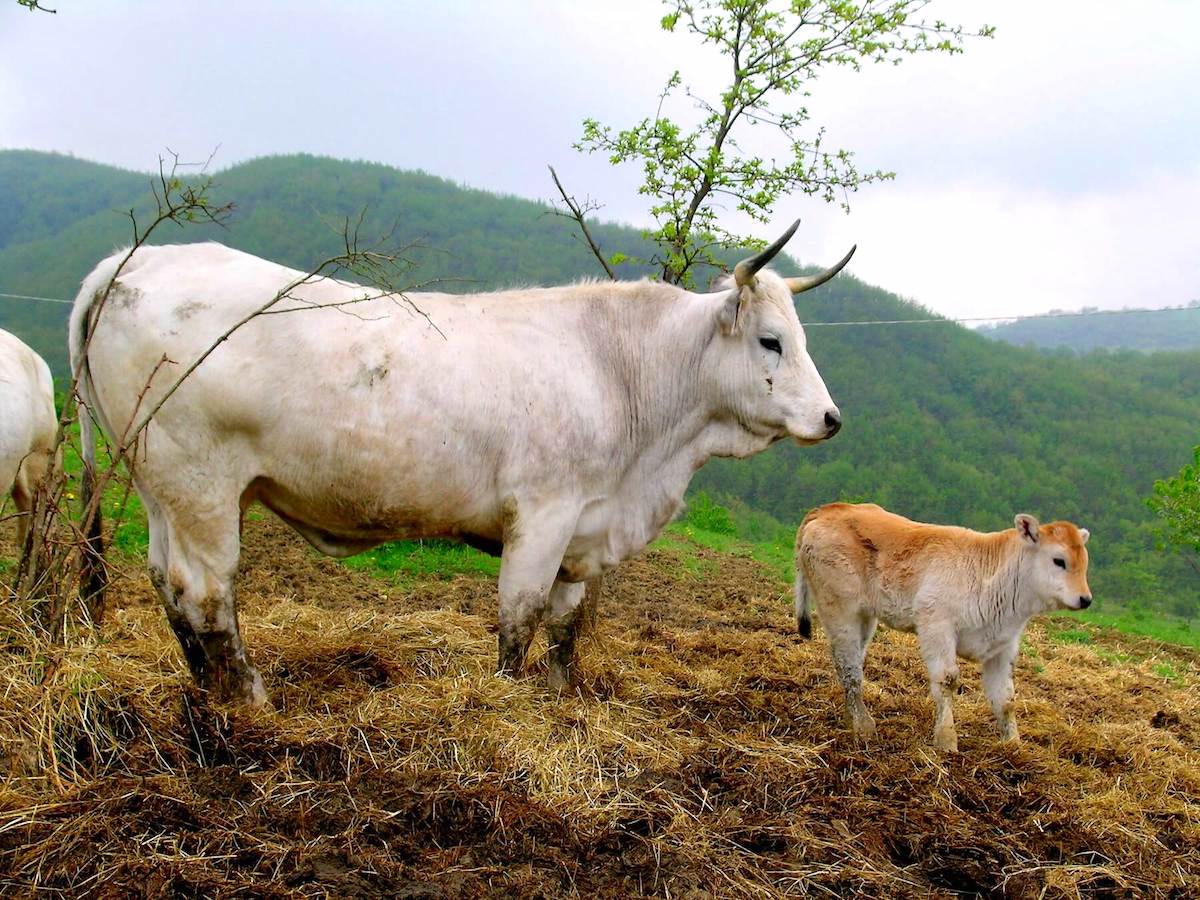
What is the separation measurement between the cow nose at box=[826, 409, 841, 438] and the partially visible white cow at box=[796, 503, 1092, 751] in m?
1.29

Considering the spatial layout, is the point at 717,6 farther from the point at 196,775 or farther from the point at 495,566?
the point at 196,775

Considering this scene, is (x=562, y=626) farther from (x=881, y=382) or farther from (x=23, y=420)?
(x=881, y=382)

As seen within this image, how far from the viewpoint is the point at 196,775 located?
4.08m

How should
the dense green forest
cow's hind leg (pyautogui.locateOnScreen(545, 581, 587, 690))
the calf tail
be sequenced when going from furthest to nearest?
the dense green forest < the calf tail < cow's hind leg (pyautogui.locateOnScreen(545, 581, 587, 690))

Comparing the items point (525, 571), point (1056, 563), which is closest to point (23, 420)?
point (525, 571)

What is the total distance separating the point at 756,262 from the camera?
548 cm

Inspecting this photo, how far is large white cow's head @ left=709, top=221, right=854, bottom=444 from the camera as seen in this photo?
5.64 meters

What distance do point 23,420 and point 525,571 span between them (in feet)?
13.2

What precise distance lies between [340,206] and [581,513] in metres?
57.1

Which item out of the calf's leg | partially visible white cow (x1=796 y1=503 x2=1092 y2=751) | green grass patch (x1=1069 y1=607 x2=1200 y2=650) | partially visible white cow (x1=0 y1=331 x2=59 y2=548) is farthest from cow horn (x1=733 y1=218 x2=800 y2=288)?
green grass patch (x1=1069 y1=607 x2=1200 y2=650)

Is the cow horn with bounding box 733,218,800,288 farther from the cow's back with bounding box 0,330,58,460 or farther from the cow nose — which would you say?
the cow's back with bounding box 0,330,58,460

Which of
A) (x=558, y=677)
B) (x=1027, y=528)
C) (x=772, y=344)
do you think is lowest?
(x=558, y=677)

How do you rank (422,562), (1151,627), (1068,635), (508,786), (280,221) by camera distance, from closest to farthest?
(508,786)
(422,562)
(1068,635)
(1151,627)
(280,221)

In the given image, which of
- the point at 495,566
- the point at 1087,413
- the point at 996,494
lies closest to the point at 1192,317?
the point at 1087,413
